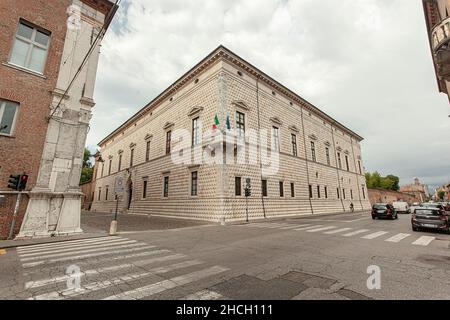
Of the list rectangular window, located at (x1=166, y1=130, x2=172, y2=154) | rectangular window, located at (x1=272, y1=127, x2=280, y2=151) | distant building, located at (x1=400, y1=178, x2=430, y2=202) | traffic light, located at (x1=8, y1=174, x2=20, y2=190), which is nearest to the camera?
traffic light, located at (x1=8, y1=174, x2=20, y2=190)

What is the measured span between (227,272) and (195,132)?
17392 mm

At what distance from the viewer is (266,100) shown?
24.0 metres

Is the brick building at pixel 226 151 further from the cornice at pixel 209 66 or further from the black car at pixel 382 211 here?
the black car at pixel 382 211

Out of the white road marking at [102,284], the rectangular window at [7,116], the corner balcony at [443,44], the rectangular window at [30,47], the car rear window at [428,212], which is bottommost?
the white road marking at [102,284]

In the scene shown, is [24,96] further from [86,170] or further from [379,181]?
[379,181]

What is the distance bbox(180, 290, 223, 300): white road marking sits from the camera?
359cm

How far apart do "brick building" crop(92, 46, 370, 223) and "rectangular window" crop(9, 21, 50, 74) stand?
11.0m

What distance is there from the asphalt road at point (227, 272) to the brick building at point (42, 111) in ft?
10.0

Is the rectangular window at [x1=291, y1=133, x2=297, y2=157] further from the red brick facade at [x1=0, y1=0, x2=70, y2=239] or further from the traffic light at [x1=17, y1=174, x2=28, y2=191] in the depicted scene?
the traffic light at [x1=17, y1=174, x2=28, y2=191]

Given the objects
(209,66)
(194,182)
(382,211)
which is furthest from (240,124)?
(382,211)

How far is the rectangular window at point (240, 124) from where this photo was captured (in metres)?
20.2

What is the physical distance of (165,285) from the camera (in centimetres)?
418

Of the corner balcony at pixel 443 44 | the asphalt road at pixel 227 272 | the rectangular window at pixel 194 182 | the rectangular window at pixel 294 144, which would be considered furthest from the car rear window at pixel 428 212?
the rectangular window at pixel 194 182

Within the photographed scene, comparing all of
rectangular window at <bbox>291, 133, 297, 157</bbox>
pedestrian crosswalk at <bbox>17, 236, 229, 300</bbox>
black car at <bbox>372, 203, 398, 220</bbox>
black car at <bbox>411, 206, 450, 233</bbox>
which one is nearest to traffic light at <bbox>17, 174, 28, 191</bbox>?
pedestrian crosswalk at <bbox>17, 236, 229, 300</bbox>
